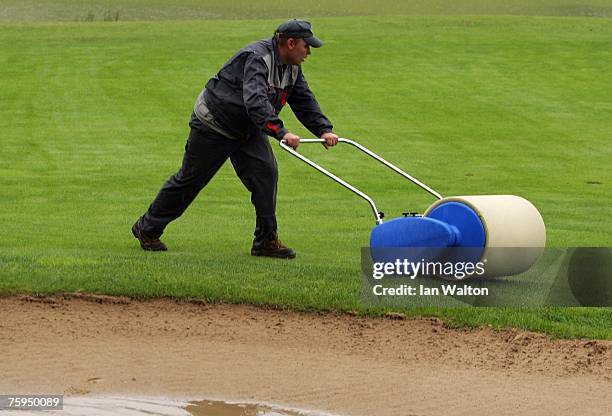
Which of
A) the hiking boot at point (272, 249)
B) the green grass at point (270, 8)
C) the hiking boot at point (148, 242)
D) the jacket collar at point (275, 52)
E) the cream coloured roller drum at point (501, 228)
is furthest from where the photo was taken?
the green grass at point (270, 8)

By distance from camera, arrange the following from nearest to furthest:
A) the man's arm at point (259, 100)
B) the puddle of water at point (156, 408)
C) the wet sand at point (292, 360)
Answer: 1. the puddle of water at point (156, 408)
2. the wet sand at point (292, 360)
3. the man's arm at point (259, 100)

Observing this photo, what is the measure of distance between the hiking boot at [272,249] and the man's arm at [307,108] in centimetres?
100

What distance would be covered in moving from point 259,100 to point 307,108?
988 millimetres

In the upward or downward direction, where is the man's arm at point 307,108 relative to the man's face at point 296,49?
downward

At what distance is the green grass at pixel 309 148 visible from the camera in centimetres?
899

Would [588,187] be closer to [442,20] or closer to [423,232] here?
[423,232]

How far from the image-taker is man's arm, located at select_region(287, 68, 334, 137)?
402 inches

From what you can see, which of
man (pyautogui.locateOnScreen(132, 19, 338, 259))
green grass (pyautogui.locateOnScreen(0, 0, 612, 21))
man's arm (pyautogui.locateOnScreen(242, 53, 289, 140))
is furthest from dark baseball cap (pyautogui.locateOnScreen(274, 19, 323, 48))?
green grass (pyautogui.locateOnScreen(0, 0, 612, 21))

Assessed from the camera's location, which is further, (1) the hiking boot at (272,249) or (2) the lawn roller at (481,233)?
(1) the hiking boot at (272,249)

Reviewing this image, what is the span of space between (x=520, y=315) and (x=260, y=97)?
2688 mm

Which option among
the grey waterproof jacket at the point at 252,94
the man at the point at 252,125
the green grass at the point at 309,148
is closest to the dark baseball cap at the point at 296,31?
the man at the point at 252,125

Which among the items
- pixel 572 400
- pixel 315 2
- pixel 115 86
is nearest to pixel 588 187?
pixel 572 400

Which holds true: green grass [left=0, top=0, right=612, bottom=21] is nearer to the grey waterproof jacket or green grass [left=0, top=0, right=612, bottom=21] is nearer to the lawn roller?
the grey waterproof jacket

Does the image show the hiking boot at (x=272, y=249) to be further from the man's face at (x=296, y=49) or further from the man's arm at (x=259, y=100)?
the man's face at (x=296, y=49)
